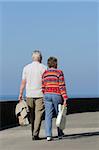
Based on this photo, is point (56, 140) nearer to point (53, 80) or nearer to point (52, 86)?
point (52, 86)

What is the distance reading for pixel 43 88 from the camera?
11141 millimetres

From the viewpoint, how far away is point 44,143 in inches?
427

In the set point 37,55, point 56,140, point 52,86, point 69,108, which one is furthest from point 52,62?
point 69,108

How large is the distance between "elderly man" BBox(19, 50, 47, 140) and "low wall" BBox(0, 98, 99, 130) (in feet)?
14.9

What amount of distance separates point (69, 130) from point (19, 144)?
289 centimetres

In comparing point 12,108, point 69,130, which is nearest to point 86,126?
point 69,130

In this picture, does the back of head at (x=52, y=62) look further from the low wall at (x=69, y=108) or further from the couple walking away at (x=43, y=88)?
the low wall at (x=69, y=108)

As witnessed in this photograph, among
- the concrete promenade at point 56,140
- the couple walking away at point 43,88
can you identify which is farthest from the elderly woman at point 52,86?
the concrete promenade at point 56,140

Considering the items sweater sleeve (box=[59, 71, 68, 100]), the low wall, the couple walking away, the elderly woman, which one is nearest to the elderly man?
the couple walking away

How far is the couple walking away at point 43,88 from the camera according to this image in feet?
36.3

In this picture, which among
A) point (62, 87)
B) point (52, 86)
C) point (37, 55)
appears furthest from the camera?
point (37, 55)

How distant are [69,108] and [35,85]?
1084 centimetres

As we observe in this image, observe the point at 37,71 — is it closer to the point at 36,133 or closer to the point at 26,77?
the point at 26,77

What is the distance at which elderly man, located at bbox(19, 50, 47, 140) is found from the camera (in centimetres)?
1118
